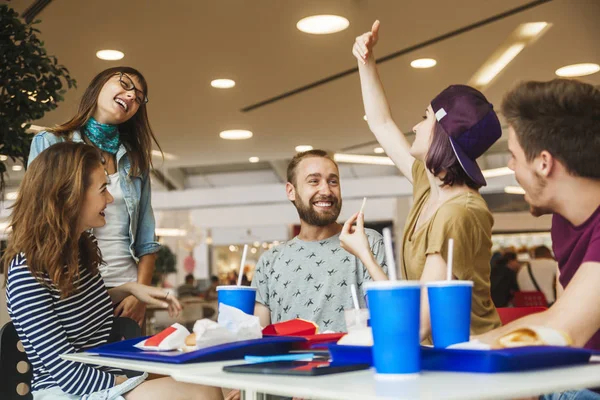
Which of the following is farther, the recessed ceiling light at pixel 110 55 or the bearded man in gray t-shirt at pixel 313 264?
the recessed ceiling light at pixel 110 55

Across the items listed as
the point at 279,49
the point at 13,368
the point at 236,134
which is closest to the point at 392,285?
the point at 13,368

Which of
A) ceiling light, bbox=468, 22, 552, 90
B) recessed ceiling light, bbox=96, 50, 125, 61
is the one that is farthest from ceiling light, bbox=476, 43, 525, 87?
recessed ceiling light, bbox=96, 50, 125, 61

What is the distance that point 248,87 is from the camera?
562cm

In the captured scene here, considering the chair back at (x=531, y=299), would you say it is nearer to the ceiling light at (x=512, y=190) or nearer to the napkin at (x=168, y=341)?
the ceiling light at (x=512, y=190)

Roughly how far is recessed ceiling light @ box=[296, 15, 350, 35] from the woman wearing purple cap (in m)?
2.40

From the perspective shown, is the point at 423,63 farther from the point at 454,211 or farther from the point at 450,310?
the point at 450,310

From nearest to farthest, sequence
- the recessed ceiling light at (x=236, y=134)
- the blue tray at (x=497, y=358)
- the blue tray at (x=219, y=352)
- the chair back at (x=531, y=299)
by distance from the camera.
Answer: the blue tray at (x=497, y=358) < the blue tray at (x=219, y=352) < the recessed ceiling light at (x=236, y=134) < the chair back at (x=531, y=299)

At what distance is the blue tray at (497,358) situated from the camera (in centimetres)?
101

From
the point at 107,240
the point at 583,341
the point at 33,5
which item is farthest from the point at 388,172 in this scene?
the point at 583,341

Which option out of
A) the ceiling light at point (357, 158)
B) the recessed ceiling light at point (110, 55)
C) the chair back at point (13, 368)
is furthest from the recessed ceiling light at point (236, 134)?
the chair back at point (13, 368)

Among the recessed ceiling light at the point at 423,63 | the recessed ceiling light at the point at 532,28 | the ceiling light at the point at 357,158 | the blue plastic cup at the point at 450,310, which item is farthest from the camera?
the ceiling light at the point at 357,158

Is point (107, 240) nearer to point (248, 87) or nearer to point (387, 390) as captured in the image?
point (387, 390)

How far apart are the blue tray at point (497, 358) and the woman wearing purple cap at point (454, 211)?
0.39 metres

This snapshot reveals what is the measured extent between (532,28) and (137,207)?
3093 millimetres
